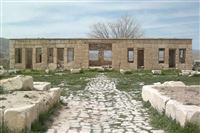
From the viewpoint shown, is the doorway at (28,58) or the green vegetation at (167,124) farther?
the doorway at (28,58)

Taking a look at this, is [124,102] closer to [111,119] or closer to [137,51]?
[111,119]

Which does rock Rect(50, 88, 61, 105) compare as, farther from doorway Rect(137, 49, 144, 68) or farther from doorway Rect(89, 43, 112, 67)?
doorway Rect(137, 49, 144, 68)

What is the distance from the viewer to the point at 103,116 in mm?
10195

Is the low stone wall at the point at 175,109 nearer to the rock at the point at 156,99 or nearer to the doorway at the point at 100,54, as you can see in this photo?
the rock at the point at 156,99

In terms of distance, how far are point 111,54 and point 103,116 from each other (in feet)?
111

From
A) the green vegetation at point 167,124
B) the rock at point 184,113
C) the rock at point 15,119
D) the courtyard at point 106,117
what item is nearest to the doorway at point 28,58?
the courtyard at point 106,117

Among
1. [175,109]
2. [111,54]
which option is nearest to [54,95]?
[175,109]

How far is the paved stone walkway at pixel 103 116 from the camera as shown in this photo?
8555 millimetres

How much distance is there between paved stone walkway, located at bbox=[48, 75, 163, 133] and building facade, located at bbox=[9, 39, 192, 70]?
Result: 2837 cm

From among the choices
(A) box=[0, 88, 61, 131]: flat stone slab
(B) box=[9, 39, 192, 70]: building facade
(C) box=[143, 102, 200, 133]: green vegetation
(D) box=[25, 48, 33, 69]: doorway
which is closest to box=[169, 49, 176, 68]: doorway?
(B) box=[9, 39, 192, 70]: building facade

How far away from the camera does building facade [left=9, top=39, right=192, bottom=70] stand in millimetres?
42938

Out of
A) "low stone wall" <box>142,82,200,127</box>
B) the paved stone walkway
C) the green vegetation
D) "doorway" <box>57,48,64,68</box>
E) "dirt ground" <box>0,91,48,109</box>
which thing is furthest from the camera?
"doorway" <box>57,48,64,68</box>

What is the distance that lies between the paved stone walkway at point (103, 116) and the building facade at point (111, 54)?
93.1ft

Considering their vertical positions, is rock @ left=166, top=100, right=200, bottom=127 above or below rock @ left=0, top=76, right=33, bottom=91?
below
